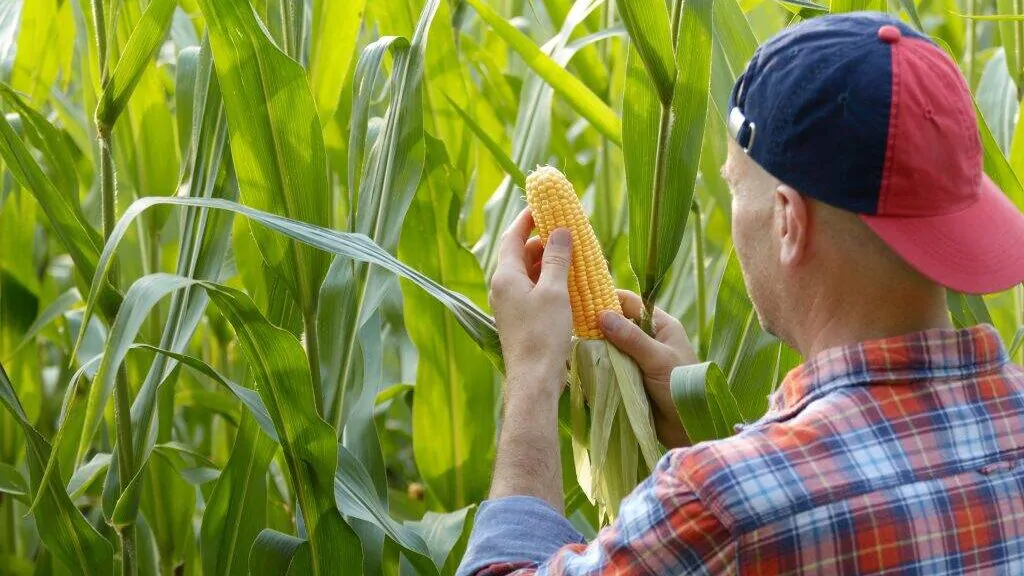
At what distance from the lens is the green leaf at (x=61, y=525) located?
4.96 feet

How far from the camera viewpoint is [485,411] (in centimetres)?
178

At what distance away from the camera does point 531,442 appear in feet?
3.93

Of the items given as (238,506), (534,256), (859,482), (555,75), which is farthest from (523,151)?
(859,482)

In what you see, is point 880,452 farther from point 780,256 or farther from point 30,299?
point 30,299

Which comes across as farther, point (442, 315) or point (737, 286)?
point (442, 315)

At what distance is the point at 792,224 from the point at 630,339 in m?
0.33

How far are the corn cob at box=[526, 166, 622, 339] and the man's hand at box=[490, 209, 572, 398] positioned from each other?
2 cm

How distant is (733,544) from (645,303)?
488mm

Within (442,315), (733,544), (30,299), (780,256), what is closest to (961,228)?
(780,256)

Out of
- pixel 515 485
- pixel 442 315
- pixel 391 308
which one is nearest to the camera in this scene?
pixel 515 485

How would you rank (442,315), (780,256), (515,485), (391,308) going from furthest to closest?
(391,308) < (442,315) < (515,485) < (780,256)

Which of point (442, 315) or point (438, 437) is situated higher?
point (442, 315)

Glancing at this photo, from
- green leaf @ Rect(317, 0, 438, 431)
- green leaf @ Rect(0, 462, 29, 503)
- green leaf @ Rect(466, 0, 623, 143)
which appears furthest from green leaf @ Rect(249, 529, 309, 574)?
green leaf @ Rect(466, 0, 623, 143)

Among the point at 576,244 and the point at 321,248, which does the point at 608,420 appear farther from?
the point at 321,248
